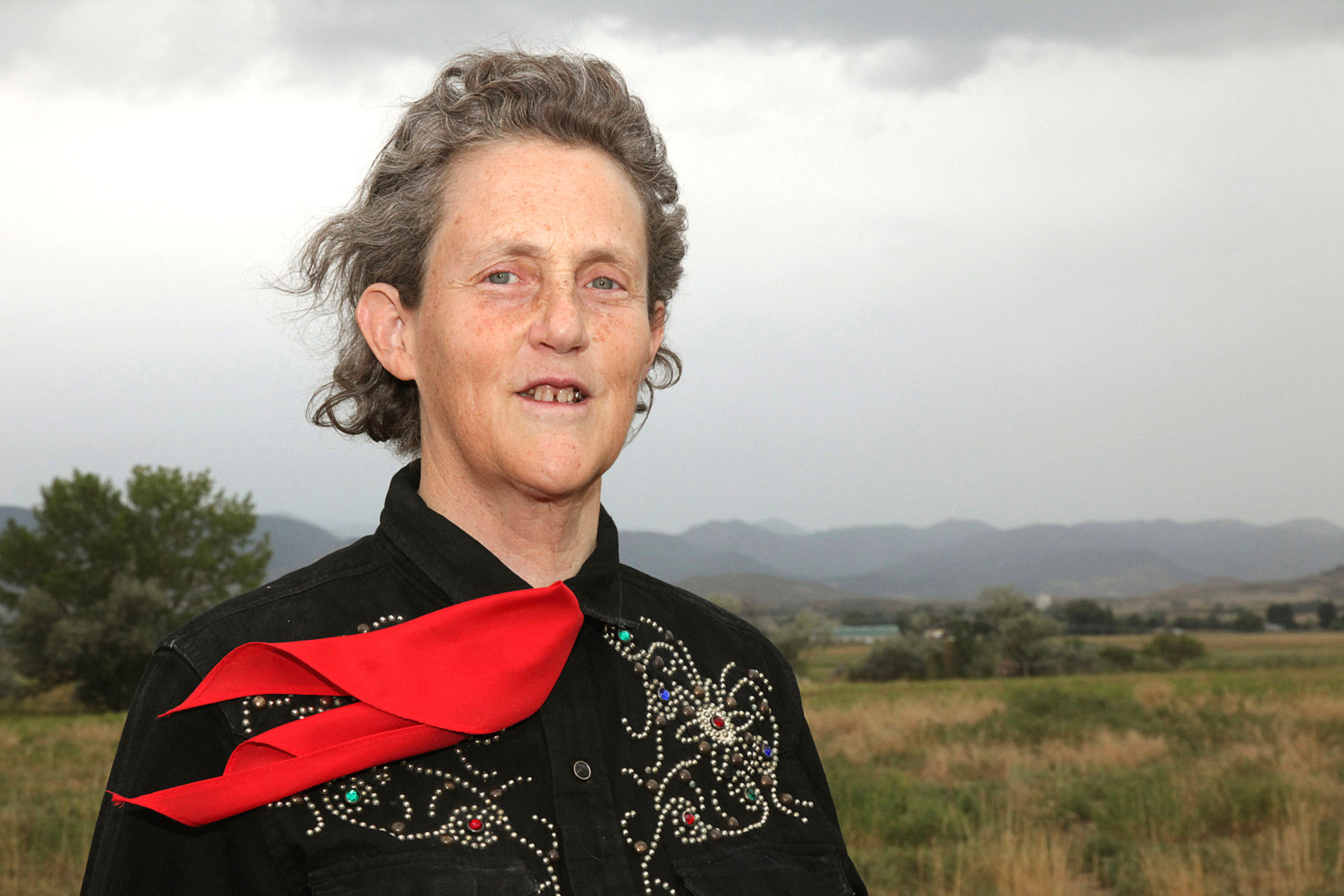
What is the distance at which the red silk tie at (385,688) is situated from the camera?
188cm

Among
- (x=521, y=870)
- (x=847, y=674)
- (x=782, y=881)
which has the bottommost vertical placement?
(x=847, y=674)

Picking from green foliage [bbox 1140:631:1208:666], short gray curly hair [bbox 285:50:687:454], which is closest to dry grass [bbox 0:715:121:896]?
short gray curly hair [bbox 285:50:687:454]

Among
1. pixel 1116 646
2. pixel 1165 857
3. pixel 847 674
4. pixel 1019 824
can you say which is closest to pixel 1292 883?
pixel 1165 857

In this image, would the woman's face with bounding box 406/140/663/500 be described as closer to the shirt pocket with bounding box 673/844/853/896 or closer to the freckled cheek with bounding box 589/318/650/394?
the freckled cheek with bounding box 589/318/650/394

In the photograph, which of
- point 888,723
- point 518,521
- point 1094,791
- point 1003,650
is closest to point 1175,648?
point 1003,650

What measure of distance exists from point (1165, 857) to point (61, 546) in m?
50.9

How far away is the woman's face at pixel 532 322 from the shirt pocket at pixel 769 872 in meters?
0.79

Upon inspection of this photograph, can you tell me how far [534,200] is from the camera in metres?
2.20

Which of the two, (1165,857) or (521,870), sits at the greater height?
(521,870)

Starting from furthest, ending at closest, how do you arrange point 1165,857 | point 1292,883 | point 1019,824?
point 1019,824 < point 1165,857 < point 1292,883

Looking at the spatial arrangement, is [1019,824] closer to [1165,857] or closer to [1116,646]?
[1165,857]

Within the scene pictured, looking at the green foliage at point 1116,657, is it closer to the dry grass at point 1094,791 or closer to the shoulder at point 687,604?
the dry grass at point 1094,791

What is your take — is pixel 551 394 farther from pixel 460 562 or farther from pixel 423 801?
pixel 423 801

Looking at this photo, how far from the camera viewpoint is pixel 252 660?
1.97 m
